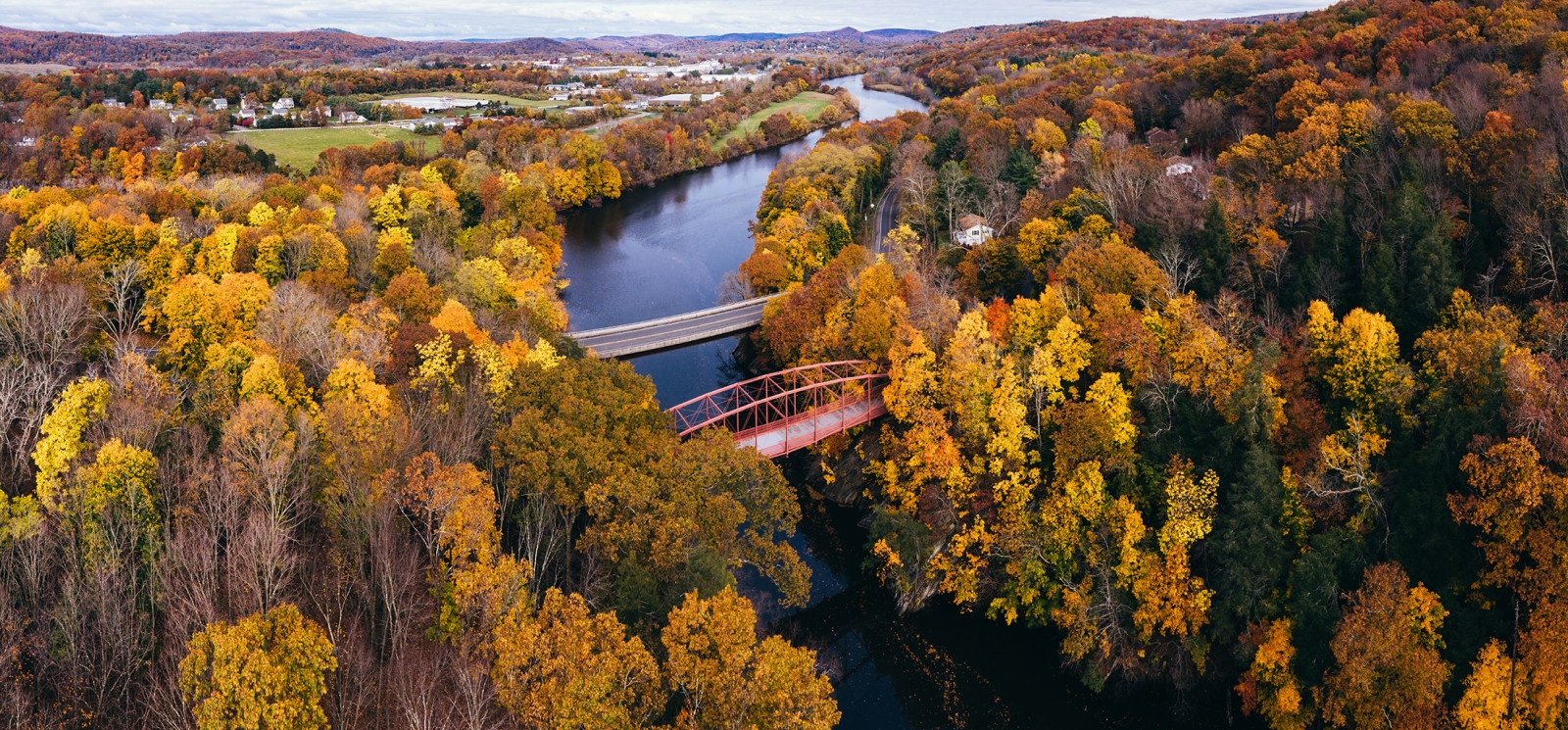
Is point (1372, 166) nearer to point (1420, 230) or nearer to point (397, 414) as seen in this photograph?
point (1420, 230)

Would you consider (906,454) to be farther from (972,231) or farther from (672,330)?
(972,231)

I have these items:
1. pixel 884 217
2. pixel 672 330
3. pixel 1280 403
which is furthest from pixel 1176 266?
pixel 884 217

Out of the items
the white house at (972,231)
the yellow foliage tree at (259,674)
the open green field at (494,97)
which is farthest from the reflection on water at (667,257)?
the open green field at (494,97)

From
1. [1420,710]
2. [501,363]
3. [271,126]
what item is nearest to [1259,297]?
[1420,710]

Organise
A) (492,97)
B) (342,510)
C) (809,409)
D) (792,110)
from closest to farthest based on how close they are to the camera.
Result: (342,510) < (809,409) < (792,110) < (492,97)

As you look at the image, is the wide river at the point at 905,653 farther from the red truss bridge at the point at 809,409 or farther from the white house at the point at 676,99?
the white house at the point at 676,99

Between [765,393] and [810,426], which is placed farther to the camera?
[765,393]
